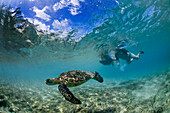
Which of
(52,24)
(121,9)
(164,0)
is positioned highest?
(164,0)

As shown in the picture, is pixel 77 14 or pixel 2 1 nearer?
pixel 2 1

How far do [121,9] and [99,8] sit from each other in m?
3.27

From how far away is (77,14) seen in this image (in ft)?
36.9

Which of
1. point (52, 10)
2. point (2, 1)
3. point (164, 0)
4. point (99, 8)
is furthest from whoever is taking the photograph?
point (164, 0)

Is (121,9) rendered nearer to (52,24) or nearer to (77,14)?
(77,14)

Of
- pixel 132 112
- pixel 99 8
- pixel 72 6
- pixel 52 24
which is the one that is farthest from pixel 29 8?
pixel 132 112

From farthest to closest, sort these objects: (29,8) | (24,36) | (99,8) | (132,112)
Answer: (24,36) < (99,8) < (29,8) < (132,112)

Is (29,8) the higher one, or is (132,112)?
(29,8)

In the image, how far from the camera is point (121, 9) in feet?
39.0

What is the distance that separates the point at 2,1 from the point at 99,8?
9.90m

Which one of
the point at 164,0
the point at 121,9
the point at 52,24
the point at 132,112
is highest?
the point at 164,0

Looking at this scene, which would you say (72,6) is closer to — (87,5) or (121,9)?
(87,5)

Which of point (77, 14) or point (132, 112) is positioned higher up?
point (77, 14)

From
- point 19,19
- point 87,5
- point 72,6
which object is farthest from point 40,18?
point 87,5
